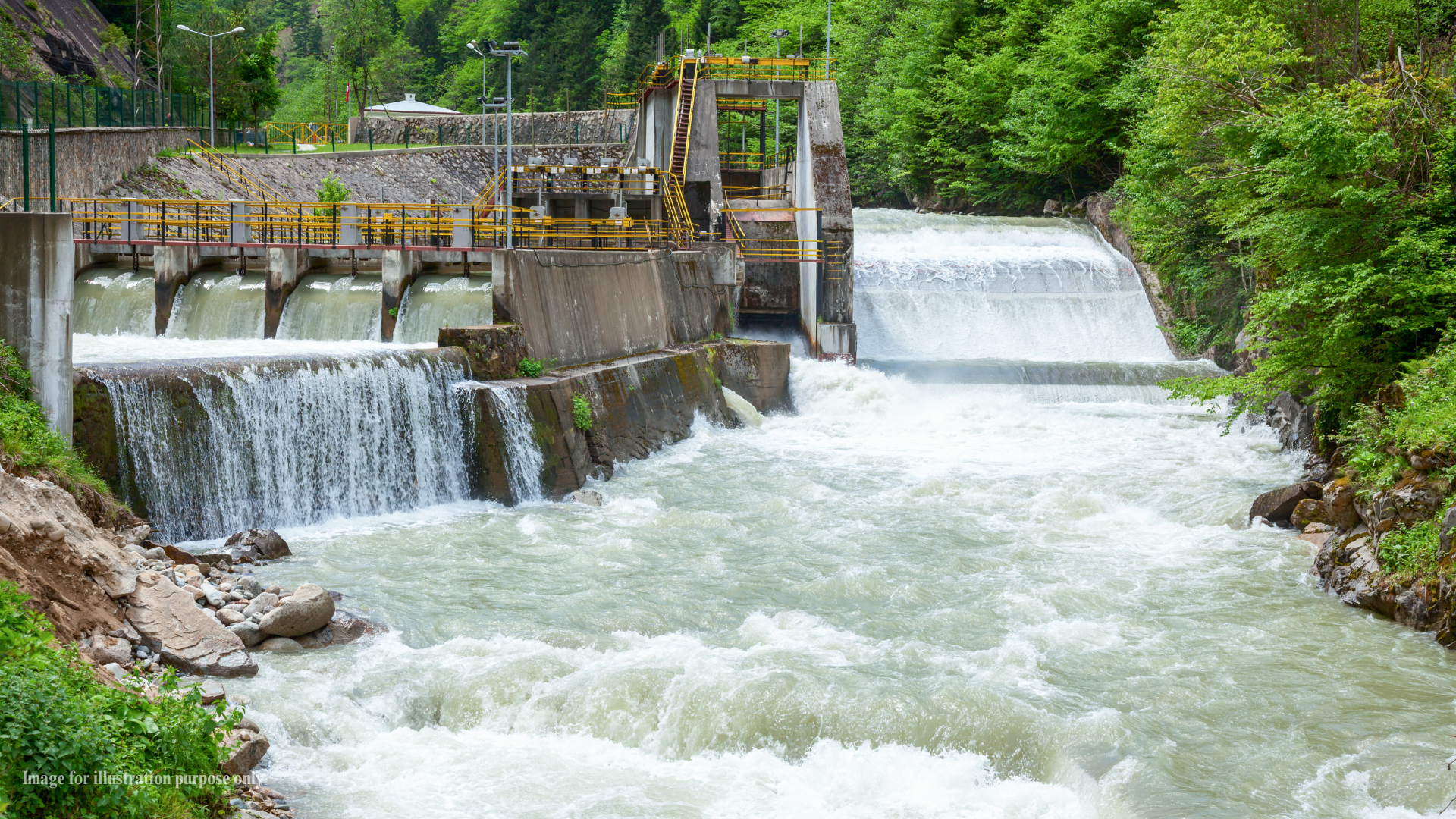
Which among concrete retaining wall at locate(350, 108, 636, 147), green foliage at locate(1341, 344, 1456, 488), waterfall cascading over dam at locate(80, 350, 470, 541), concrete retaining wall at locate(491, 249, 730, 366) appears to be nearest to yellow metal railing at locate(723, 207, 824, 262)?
concrete retaining wall at locate(491, 249, 730, 366)

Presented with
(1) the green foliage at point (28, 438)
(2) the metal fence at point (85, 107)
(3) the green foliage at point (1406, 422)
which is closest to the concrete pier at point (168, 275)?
(1) the green foliage at point (28, 438)

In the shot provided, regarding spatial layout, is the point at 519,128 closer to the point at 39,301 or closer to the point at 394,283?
the point at 394,283

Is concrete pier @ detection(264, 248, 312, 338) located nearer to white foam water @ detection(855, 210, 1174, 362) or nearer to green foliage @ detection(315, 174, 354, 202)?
white foam water @ detection(855, 210, 1174, 362)

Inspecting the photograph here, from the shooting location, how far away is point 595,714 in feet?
31.2

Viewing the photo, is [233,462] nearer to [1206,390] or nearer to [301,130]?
[1206,390]

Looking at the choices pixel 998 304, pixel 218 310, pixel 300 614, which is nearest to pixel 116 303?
pixel 218 310

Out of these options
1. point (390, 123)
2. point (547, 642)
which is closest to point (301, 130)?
point (390, 123)

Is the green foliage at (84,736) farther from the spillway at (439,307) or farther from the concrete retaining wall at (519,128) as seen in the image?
the concrete retaining wall at (519,128)

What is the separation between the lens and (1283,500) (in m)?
15.7

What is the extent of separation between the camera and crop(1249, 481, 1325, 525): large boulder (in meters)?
15.7

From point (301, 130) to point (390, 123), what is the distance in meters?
7.79

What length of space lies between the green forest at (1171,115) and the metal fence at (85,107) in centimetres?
682

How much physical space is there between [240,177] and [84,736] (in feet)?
132

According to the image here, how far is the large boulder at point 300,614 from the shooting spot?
10516mm
